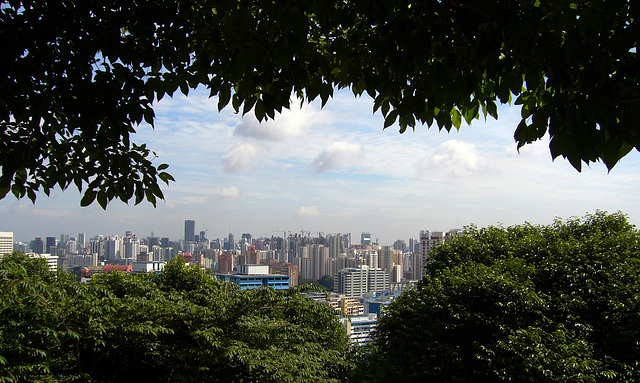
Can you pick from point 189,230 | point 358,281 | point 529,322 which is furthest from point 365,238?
point 529,322

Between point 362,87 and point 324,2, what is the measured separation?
743mm

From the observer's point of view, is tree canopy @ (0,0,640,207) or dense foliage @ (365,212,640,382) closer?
tree canopy @ (0,0,640,207)

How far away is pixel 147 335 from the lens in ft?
21.9

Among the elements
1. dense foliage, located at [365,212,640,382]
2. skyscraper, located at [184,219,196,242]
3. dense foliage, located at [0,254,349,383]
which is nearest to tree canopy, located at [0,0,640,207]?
dense foliage, located at [0,254,349,383]

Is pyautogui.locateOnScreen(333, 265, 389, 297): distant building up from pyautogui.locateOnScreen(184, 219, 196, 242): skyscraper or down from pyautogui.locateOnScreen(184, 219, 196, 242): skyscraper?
down

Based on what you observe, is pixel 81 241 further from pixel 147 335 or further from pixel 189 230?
pixel 147 335

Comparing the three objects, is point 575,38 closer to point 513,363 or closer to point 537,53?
point 537,53

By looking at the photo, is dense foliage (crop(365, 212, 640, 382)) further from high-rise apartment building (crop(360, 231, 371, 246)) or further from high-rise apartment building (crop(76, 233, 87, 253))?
high-rise apartment building (crop(360, 231, 371, 246))

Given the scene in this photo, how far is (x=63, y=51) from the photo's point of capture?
2.11 metres

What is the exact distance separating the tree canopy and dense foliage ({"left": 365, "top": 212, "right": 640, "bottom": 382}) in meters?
5.69

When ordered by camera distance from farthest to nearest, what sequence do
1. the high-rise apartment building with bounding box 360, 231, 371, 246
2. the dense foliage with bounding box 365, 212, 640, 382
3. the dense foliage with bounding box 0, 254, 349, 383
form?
the high-rise apartment building with bounding box 360, 231, 371, 246, the dense foliage with bounding box 365, 212, 640, 382, the dense foliage with bounding box 0, 254, 349, 383

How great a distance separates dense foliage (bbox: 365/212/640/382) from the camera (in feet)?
21.8

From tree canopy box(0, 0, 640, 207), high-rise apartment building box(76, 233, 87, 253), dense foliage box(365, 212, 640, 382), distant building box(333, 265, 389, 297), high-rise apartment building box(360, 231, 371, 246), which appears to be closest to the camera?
tree canopy box(0, 0, 640, 207)

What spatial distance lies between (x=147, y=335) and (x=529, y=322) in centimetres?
579
